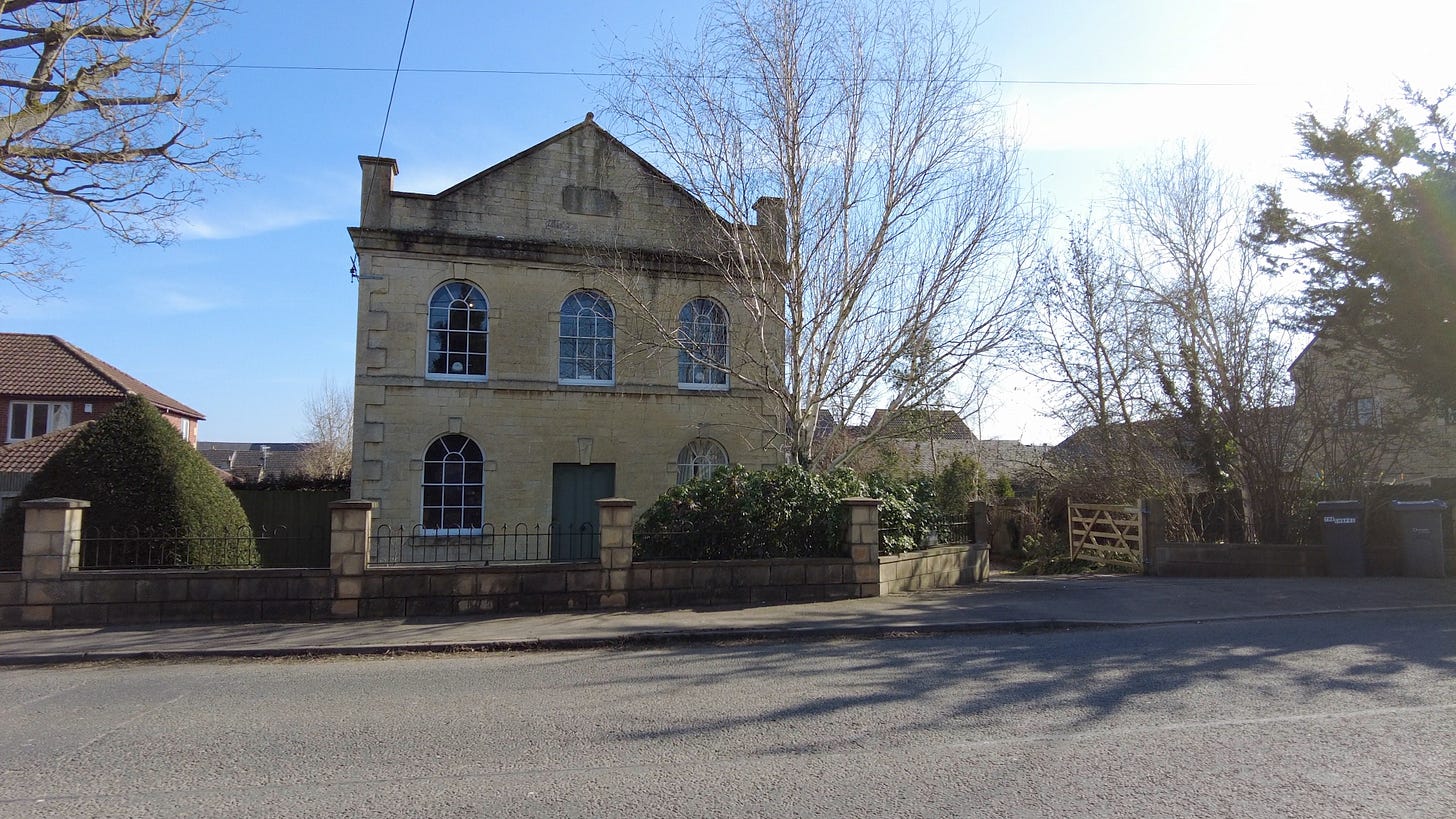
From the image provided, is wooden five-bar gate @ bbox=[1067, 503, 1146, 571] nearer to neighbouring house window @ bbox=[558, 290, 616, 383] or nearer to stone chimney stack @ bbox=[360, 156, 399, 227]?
neighbouring house window @ bbox=[558, 290, 616, 383]

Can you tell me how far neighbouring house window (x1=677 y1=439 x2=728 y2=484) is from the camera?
1697 centimetres

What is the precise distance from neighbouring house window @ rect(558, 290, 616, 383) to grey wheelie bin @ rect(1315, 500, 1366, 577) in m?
12.7

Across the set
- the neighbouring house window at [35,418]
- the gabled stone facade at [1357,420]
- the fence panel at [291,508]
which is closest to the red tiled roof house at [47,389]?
the neighbouring house window at [35,418]

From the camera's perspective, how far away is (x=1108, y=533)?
1781 centimetres

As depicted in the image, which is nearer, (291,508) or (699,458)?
(699,458)

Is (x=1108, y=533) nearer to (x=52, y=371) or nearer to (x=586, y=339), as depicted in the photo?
(x=586, y=339)

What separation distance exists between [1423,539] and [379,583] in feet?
51.2

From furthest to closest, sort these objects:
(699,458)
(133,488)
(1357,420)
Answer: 1. (699,458)
2. (1357,420)
3. (133,488)

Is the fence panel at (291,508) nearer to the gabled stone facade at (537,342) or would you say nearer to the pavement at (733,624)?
the gabled stone facade at (537,342)

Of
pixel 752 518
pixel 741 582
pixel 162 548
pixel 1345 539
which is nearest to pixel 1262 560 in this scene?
pixel 1345 539

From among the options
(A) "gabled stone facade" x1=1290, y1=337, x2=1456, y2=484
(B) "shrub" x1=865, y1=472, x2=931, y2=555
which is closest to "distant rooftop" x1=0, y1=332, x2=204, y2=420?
(B) "shrub" x1=865, y1=472, x2=931, y2=555

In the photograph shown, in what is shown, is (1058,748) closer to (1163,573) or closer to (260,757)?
(260,757)

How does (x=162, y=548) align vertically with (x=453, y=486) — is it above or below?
below

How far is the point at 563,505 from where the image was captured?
53.5 feet
